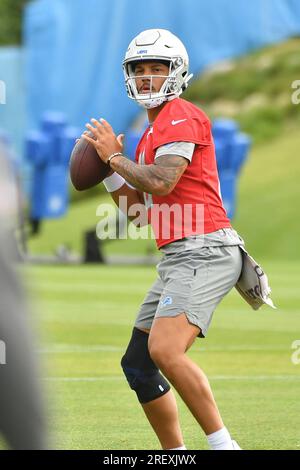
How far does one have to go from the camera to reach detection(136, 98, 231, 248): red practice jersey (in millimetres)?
6234

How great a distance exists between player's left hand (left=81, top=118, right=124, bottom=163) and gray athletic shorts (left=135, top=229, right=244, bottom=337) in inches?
22.7

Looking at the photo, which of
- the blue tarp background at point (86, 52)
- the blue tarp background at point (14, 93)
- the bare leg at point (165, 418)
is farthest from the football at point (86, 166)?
the blue tarp background at point (14, 93)

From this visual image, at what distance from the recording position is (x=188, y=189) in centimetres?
629

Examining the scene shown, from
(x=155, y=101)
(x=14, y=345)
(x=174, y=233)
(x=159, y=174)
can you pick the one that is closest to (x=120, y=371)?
(x=174, y=233)

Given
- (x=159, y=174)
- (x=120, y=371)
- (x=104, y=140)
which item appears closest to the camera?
(x=159, y=174)

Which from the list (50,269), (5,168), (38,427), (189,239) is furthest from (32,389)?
(50,269)

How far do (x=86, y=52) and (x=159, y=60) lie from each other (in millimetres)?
23264

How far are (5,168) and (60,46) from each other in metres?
26.5

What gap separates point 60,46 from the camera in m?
29.3

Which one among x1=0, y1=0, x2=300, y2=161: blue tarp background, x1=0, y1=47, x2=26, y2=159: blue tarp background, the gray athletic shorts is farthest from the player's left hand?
x1=0, y1=47, x2=26, y2=159: blue tarp background

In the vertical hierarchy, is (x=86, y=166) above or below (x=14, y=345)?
above

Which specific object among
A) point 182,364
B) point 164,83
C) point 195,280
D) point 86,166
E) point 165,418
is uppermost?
point 164,83

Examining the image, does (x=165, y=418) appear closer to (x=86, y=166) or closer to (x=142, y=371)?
(x=142, y=371)

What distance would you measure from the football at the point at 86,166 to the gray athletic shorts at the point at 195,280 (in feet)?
1.97
